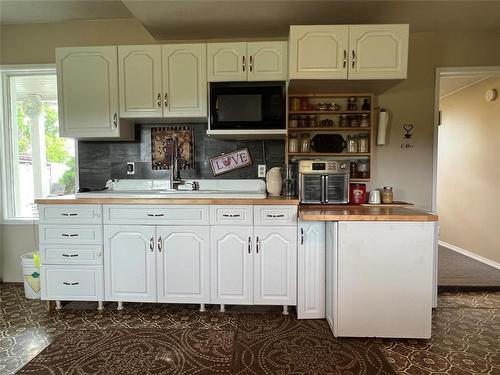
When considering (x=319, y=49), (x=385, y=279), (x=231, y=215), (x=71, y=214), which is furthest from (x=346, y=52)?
(x=71, y=214)

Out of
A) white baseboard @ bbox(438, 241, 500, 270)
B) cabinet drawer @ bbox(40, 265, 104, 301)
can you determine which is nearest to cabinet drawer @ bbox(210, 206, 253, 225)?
cabinet drawer @ bbox(40, 265, 104, 301)

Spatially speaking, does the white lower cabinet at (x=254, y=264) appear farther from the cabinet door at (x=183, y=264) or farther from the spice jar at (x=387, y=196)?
the spice jar at (x=387, y=196)

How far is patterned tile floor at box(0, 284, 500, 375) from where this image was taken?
1.63m

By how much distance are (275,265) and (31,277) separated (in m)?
2.05

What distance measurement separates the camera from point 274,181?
2.37 meters

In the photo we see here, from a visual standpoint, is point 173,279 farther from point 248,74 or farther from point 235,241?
point 248,74

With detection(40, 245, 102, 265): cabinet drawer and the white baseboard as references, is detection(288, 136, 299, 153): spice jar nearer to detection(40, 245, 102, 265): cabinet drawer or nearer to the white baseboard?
detection(40, 245, 102, 265): cabinet drawer

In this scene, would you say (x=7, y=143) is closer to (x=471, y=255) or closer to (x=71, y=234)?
(x=71, y=234)

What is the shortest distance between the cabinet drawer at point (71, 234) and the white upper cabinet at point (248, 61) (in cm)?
148

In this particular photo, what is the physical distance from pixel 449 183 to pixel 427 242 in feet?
9.82

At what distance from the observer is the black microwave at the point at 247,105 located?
2232mm

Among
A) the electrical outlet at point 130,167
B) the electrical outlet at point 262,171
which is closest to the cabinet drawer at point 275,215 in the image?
the electrical outlet at point 262,171

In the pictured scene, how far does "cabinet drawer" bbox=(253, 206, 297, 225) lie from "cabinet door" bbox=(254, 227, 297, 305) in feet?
0.14

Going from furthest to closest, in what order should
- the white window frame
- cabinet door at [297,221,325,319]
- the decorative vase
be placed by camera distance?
the white window frame → the decorative vase → cabinet door at [297,221,325,319]
